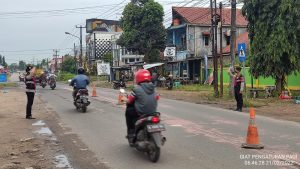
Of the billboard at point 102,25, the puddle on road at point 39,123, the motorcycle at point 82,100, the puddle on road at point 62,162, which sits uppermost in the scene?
the billboard at point 102,25

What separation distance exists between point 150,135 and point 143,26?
46318 millimetres

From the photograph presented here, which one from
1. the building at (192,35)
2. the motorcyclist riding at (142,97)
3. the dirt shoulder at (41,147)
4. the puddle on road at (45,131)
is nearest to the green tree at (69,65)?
the building at (192,35)

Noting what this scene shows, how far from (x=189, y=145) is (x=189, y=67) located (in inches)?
1672

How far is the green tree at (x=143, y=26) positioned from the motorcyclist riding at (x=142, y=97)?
44699 mm

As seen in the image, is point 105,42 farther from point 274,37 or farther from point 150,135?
point 150,135

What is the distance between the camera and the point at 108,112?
18.6 meters

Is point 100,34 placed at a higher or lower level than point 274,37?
higher

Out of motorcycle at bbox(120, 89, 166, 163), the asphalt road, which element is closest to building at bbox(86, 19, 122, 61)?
the asphalt road

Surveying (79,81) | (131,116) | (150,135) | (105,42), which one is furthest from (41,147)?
(105,42)

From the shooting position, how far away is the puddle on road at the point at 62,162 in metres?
8.40

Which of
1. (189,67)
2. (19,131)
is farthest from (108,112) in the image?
(189,67)

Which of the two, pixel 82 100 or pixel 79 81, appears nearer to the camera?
pixel 82 100

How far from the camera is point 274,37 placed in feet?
82.8

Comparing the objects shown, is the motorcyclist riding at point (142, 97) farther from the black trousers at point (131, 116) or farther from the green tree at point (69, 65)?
the green tree at point (69, 65)
